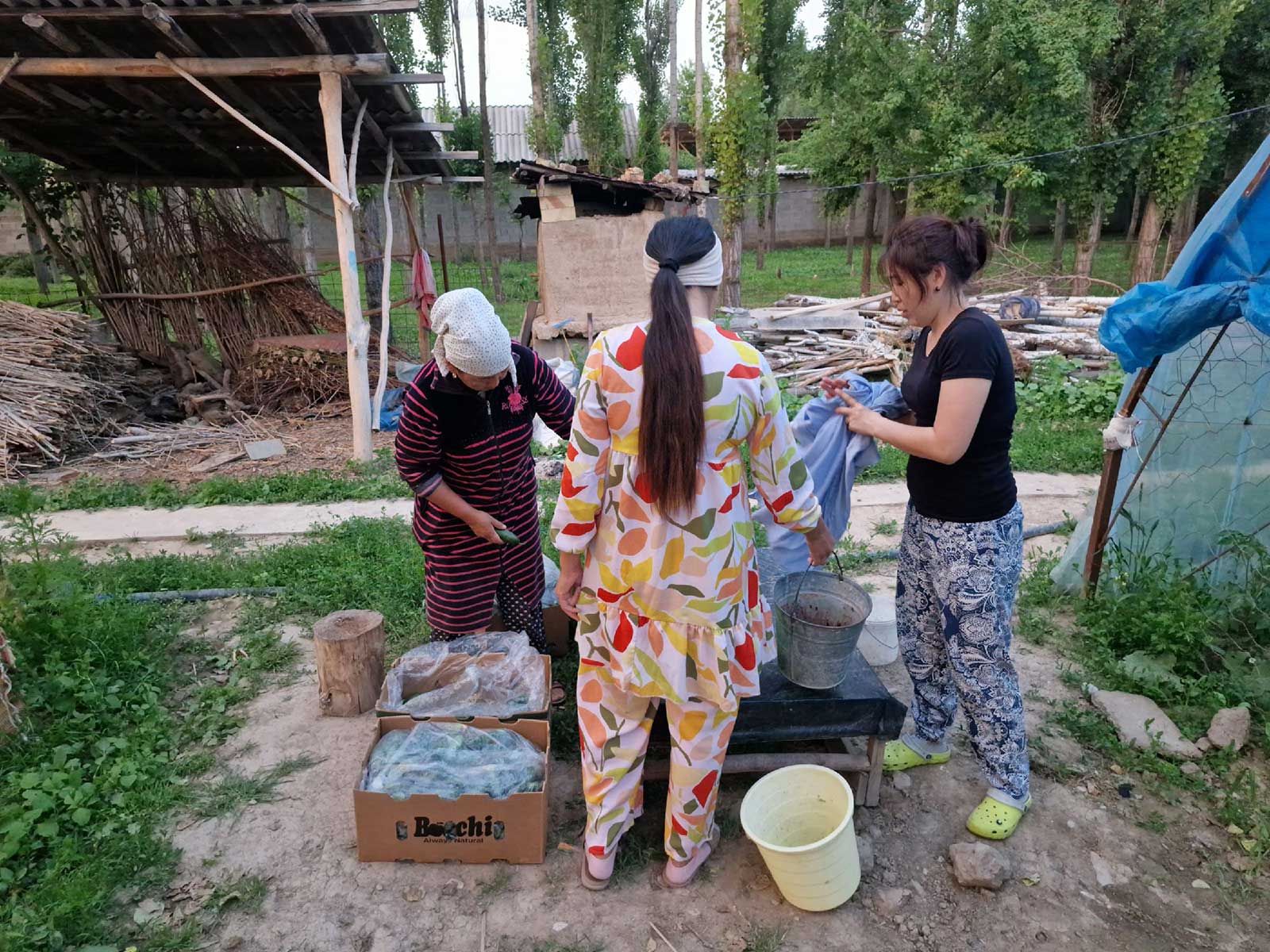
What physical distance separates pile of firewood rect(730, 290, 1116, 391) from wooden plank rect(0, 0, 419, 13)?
5471 millimetres

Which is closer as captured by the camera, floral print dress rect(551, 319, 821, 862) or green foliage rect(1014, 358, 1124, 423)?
floral print dress rect(551, 319, 821, 862)

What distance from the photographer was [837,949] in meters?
2.24

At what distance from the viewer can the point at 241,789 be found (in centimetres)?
287

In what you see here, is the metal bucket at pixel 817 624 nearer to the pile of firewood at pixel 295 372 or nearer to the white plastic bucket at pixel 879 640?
the white plastic bucket at pixel 879 640

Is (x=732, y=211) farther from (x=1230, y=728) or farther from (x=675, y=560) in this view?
(x=675, y=560)

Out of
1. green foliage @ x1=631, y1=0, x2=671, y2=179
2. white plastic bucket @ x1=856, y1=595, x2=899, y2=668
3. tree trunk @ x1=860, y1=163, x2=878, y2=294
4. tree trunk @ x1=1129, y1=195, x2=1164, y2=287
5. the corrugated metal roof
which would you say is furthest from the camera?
the corrugated metal roof

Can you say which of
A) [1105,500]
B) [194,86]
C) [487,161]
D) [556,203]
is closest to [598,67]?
[487,161]

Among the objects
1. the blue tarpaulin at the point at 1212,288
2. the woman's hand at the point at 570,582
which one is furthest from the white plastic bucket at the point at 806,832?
the blue tarpaulin at the point at 1212,288

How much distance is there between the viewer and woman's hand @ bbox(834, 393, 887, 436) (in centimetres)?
232

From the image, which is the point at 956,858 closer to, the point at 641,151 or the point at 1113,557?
the point at 1113,557

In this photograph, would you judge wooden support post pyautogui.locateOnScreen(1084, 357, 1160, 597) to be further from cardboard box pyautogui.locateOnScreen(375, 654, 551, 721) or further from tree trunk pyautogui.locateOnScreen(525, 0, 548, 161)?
tree trunk pyautogui.locateOnScreen(525, 0, 548, 161)

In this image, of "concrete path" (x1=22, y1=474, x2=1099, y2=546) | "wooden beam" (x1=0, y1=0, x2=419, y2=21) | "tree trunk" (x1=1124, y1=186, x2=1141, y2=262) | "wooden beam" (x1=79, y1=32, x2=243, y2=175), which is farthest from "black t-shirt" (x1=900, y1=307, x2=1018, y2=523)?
"tree trunk" (x1=1124, y1=186, x2=1141, y2=262)

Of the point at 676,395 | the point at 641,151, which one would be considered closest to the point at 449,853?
the point at 676,395

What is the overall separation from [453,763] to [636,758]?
2.25ft
